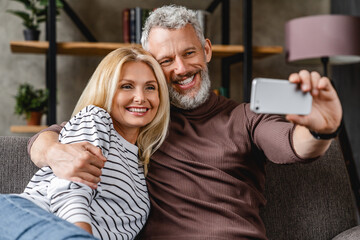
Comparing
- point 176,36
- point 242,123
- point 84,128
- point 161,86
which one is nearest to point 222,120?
point 242,123

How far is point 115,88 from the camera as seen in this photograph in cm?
113

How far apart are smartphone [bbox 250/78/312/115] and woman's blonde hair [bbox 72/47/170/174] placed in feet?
1.79

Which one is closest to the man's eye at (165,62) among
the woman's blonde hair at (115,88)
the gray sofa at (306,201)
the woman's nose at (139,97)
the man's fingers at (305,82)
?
the woman's blonde hair at (115,88)

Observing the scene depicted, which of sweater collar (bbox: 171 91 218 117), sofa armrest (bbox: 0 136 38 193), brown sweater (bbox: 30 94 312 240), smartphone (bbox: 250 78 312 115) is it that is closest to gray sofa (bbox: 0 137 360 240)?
sofa armrest (bbox: 0 136 38 193)

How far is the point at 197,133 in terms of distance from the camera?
123cm

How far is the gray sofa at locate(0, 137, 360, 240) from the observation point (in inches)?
50.8

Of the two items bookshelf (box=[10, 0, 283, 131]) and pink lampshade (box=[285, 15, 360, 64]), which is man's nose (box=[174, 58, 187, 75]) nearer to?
bookshelf (box=[10, 0, 283, 131])

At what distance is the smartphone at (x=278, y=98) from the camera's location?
67 centimetres

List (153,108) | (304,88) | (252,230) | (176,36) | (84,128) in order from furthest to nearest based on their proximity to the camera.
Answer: (176,36)
(153,108)
(252,230)
(84,128)
(304,88)

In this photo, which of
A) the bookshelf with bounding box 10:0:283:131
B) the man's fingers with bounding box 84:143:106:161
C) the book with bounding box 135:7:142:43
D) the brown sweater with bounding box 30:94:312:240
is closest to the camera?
the man's fingers with bounding box 84:143:106:161

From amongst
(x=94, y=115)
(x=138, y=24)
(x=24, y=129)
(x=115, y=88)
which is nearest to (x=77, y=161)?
(x=94, y=115)

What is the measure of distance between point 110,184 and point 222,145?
35cm

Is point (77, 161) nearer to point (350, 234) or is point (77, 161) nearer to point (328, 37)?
point (350, 234)

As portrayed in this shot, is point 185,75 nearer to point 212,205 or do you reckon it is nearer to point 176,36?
point 176,36
